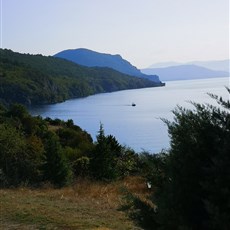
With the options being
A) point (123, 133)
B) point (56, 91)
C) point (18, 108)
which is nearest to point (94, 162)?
point (18, 108)

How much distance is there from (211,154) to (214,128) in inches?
7.0

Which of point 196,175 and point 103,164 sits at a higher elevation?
point 196,175

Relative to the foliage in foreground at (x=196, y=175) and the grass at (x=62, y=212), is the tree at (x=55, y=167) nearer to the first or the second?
the grass at (x=62, y=212)

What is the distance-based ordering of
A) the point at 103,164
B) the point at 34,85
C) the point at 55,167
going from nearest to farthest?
the point at 55,167, the point at 103,164, the point at 34,85

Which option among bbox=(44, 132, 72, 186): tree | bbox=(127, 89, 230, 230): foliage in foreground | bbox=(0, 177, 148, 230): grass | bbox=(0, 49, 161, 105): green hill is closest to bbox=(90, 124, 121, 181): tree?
bbox=(44, 132, 72, 186): tree

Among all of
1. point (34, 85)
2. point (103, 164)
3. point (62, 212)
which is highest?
point (34, 85)

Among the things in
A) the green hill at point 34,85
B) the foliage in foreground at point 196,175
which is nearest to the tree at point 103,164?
the foliage in foreground at point 196,175

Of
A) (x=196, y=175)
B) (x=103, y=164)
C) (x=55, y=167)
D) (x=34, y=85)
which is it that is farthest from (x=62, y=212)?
(x=34, y=85)

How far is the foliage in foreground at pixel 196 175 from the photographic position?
8.60ft

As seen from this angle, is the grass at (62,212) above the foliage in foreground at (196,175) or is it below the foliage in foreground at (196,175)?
below

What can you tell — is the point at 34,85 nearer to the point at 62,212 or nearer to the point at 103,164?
the point at 103,164

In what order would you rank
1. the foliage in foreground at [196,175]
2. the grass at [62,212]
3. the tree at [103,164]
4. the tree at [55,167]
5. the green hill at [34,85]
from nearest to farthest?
1. the foliage in foreground at [196,175]
2. the grass at [62,212]
3. the tree at [55,167]
4. the tree at [103,164]
5. the green hill at [34,85]

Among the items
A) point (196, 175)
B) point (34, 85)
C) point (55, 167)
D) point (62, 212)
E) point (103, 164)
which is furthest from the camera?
point (34, 85)

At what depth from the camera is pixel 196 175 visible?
2.84 metres
